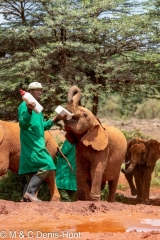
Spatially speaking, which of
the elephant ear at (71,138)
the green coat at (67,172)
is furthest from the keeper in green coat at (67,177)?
the elephant ear at (71,138)

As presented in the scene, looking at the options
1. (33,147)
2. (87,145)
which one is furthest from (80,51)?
(33,147)

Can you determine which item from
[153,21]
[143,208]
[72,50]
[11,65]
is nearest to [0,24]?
[11,65]

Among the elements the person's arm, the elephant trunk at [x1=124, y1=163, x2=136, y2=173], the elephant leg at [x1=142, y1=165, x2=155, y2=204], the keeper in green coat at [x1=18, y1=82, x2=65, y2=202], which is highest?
the person's arm

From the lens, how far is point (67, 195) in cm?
1029

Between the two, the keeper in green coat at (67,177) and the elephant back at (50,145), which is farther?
the elephant back at (50,145)

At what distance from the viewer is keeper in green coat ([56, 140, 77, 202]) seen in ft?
33.6

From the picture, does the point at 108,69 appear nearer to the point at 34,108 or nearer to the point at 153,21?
the point at 153,21

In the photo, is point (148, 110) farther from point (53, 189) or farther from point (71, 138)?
point (71, 138)

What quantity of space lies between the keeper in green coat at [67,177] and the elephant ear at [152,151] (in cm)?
457

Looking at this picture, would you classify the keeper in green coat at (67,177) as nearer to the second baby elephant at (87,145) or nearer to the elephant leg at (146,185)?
the second baby elephant at (87,145)

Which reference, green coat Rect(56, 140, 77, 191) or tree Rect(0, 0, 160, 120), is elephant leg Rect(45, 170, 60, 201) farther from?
tree Rect(0, 0, 160, 120)

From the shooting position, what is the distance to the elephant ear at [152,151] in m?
14.6

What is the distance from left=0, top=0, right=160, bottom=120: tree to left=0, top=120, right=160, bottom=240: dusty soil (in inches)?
225

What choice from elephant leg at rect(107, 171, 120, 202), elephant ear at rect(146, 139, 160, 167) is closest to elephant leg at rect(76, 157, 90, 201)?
elephant leg at rect(107, 171, 120, 202)
